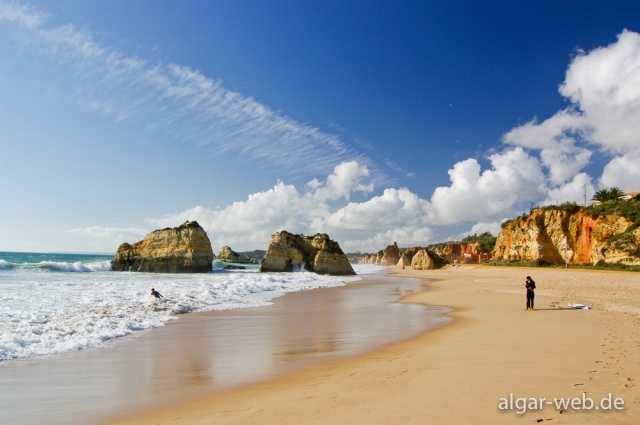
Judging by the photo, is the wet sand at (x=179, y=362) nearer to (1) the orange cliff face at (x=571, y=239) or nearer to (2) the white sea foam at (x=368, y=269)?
(1) the orange cliff face at (x=571, y=239)

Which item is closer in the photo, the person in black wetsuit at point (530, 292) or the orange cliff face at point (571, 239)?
the person in black wetsuit at point (530, 292)

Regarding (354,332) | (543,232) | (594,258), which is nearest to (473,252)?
(543,232)

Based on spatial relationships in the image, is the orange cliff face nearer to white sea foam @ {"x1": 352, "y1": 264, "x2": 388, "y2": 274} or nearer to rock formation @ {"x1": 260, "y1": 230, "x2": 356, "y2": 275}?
white sea foam @ {"x1": 352, "y1": 264, "x2": 388, "y2": 274}

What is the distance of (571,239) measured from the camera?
150 ft

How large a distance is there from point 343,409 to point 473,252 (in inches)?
3412

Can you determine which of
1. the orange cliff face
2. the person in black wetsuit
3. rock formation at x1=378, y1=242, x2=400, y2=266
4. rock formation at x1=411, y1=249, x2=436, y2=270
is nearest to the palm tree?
the orange cliff face

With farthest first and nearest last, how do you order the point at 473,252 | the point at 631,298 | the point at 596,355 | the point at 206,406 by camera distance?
1. the point at 473,252
2. the point at 631,298
3. the point at 596,355
4. the point at 206,406

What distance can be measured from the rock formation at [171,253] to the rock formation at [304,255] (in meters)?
8.33

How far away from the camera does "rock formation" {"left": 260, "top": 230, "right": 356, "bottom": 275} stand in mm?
49750

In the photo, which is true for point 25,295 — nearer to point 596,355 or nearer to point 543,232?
point 596,355

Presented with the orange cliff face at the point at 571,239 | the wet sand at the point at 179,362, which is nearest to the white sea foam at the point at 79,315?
the wet sand at the point at 179,362

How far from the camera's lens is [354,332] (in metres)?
10.9

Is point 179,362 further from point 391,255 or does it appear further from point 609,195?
point 391,255

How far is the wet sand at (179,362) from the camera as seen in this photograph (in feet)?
17.6
